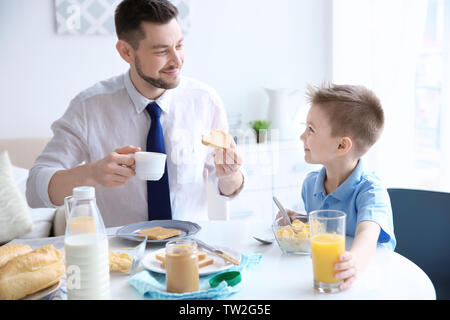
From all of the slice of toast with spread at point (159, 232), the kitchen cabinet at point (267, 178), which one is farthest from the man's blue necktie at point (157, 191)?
the kitchen cabinet at point (267, 178)

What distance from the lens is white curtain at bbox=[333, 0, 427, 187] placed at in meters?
3.48

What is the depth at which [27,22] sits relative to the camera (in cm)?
330

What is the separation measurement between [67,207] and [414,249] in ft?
3.97

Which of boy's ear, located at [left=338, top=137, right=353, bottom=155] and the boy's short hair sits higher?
the boy's short hair

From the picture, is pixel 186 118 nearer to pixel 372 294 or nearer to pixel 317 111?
pixel 317 111

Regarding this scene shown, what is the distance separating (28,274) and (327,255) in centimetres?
63

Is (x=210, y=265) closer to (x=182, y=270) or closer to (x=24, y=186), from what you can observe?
(x=182, y=270)

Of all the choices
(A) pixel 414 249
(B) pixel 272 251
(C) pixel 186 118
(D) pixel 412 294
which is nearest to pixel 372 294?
(D) pixel 412 294

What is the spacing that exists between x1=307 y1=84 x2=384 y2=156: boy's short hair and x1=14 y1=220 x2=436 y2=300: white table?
0.42 metres

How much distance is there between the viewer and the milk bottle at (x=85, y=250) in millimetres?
1053

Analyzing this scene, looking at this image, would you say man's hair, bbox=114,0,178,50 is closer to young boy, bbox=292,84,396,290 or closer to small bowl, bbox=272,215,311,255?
young boy, bbox=292,84,396,290

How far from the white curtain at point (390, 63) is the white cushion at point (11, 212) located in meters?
2.44

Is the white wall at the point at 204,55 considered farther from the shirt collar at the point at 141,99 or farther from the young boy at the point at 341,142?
the young boy at the point at 341,142

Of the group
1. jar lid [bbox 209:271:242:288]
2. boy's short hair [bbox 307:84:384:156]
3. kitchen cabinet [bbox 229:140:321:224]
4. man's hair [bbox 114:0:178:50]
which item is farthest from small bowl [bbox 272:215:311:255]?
kitchen cabinet [bbox 229:140:321:224]
